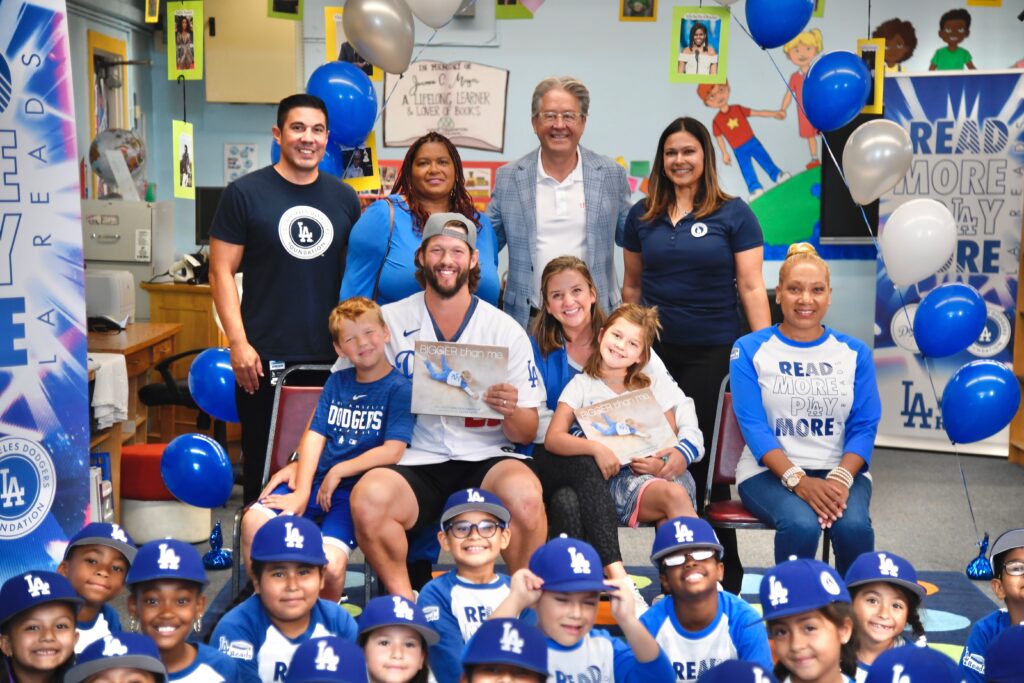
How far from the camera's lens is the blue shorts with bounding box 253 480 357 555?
3.22 m

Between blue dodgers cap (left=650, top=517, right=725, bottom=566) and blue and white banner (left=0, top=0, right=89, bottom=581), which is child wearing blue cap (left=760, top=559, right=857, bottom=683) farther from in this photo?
blue and white banner (left=0, top=0, right=89, bottom=581)

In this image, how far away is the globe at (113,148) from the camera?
259 inches

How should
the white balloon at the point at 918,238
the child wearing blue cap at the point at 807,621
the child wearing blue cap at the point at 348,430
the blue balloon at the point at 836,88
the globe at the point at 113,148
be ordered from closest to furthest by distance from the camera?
the child wearing blue cap at the point at 807,621
the child wearing blue cap at the point at 348,430
the blue balloon at the point at 836,88
the white balloon at the point at 918,238
the globe at the point at 113,148

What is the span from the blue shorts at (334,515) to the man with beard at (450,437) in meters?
→ 0.07

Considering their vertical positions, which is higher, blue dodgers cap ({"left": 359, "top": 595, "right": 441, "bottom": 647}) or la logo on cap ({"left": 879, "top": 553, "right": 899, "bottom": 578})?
la logo on cap ({"left": 879, "top": 553, "right": 899, "bottom": 578})

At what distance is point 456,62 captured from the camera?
7.14 m

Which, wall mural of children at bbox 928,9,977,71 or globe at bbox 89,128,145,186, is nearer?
globe at bbox 89,128,145,186

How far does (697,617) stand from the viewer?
9.02 ft

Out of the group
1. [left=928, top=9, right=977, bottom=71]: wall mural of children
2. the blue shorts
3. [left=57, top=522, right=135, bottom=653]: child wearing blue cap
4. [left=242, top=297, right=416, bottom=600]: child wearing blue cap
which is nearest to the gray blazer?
[left=242, top=297, right=416, bottom=600]: child wearing blue cap

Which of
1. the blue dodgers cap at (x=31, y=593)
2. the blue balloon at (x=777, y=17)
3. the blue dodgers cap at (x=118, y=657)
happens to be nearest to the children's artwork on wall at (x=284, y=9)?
the blue balloon at (x=777, y=17)

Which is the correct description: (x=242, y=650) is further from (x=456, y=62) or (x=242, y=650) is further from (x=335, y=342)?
(x=456, y=62)

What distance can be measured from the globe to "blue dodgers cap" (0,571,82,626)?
441 centimetres

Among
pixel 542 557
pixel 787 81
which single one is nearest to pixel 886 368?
pixel 787 81

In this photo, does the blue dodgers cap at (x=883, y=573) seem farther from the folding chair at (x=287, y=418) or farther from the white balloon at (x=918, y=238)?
the white balloon at (x=918, y=238)
